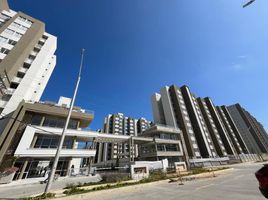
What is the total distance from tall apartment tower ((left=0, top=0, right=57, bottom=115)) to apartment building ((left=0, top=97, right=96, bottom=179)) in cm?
549

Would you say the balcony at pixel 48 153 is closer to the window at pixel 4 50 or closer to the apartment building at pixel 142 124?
the window at pixel 4 50

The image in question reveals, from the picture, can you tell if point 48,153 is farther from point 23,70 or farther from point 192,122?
point 192,122

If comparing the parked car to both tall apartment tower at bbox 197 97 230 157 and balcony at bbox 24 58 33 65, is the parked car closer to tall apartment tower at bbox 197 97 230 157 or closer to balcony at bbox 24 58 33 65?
balcony at bbox 24 58 33 65

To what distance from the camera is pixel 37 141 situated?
80.2 ft

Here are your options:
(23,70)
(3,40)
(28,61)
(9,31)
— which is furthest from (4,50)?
(9,31)

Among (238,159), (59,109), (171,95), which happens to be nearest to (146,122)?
(171,95)

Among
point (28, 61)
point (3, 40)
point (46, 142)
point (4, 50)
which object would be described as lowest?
point (46, 142)

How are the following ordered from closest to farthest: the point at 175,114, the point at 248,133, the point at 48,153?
the point at 48,153
the point at 175,114
the point at 248,133

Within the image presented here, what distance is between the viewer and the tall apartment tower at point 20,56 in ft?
92.0

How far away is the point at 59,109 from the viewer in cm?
2822

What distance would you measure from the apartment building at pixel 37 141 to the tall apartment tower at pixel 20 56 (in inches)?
216

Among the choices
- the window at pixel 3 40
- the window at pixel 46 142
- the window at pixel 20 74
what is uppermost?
the window at pixel 3 40

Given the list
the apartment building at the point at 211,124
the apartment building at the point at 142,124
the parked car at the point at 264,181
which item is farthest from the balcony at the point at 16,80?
the apartment building at the point at 142,124

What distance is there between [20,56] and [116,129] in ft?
214
